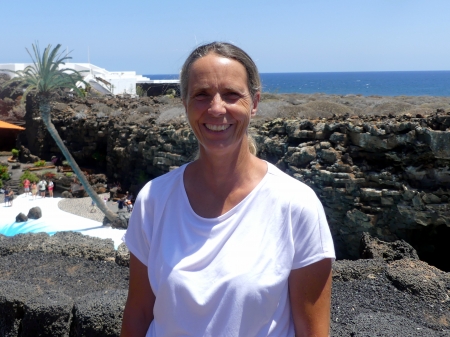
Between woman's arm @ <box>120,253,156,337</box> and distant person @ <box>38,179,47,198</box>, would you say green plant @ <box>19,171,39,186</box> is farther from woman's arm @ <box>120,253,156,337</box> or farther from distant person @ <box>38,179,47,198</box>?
woman's arm @ <box>120,253,156,337</box>

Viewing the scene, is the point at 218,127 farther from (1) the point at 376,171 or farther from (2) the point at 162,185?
(1) the point at 376,171

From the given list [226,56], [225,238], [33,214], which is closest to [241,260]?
[225,238]

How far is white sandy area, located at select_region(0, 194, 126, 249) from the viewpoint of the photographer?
1772 cm

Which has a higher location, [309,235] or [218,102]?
[218,102]

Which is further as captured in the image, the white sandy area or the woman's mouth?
the white sandy area

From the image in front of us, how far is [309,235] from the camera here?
170 cm

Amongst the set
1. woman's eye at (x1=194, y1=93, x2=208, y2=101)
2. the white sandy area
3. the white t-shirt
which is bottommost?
the white sandy area

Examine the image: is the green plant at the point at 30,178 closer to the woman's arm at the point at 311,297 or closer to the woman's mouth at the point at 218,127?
the woman's mouth at the point at 218,127

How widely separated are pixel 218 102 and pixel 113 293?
300 centimetres

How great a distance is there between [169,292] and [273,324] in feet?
1.25

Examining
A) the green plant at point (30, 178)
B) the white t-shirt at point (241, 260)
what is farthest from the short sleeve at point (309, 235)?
the green plant at point (30, 178)

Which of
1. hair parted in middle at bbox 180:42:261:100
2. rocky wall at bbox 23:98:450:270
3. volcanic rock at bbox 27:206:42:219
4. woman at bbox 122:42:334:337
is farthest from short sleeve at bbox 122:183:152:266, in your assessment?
volcanic rock at bbox 27:206:42:219

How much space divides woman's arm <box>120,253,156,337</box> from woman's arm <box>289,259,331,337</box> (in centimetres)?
56

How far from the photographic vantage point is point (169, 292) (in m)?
1.76
